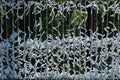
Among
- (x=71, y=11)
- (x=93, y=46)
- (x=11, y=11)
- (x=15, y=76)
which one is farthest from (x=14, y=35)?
(x=93, y=46)

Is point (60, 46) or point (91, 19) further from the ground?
point (91, 19)

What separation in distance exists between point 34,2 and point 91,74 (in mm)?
953

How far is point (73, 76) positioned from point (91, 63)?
232 millimetres

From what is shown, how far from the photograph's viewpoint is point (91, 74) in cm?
290

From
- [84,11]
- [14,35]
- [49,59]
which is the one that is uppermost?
[84,11]

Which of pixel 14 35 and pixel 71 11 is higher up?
pixel 71 11

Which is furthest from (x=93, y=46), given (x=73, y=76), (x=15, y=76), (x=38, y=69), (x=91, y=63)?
(x=15, y=76)

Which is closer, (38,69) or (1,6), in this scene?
(1,6)

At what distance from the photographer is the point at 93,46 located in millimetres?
2906

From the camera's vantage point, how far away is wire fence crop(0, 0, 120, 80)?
2879 mm

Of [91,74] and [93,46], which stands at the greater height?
[93,46]

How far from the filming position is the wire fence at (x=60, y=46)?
9.45 ft

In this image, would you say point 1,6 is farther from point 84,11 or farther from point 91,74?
point 91,74

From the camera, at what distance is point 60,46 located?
2883 mm
